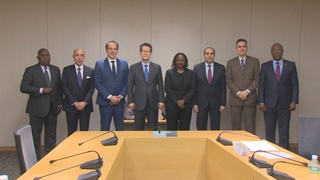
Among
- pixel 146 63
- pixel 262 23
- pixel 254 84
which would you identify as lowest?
pixel 254 84

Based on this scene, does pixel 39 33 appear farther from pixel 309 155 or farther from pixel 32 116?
pixel 309 155

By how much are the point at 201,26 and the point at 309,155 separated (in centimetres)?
349

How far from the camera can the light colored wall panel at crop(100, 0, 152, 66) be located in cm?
509

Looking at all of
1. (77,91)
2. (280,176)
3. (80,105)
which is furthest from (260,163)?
(77,91)

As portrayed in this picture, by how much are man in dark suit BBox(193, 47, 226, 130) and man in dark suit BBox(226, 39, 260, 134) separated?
0.15 m

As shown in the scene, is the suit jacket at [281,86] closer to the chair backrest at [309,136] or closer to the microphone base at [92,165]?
the chair backrest at [309,136]

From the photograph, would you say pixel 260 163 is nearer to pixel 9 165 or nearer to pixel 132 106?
pixel 132 106

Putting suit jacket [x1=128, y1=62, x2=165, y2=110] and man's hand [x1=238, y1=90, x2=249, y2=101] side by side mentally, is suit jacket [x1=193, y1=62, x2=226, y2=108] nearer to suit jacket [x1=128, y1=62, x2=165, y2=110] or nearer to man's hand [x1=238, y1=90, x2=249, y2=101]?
man's hand [x1=238, y1=90, x2=249, y2=101]

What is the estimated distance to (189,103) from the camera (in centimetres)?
418

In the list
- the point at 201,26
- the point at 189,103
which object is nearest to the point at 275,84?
the point at 189,103

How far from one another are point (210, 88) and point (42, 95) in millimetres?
2506

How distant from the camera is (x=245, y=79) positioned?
4.27 m

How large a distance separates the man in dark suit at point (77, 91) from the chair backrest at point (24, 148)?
6.35 feet

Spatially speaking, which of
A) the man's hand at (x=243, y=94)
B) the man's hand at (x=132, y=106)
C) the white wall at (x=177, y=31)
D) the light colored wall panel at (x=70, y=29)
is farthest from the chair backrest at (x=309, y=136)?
the light colored wall panel at (x=70, y=29)
